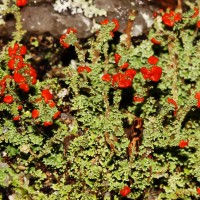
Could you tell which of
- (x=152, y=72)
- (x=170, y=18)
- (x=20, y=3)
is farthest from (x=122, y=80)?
(x=20, y=3)

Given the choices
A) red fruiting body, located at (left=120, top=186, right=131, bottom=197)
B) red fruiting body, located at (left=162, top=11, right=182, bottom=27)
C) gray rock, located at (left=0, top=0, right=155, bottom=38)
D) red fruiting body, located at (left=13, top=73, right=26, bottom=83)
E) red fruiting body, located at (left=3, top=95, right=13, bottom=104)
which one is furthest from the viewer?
gray rock, located at (left=0, top=0, right=155, bottom=38)

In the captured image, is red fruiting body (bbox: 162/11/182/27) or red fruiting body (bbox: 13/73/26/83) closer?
red fruiting body (bbox: 13/73/26/83)

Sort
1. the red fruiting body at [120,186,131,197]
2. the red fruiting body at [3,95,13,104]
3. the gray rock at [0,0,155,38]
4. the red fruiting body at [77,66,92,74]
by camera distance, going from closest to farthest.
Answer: the red fruiting body at [3,95,13,104], the red fruiting body at [120,186,131,197], the red fruiting body at [77,66,92,74], the gray rock at [0,0,155,38]

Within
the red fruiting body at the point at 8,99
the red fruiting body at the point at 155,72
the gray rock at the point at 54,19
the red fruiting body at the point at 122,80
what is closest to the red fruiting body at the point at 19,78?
the red fruiting body at the point at 8,99

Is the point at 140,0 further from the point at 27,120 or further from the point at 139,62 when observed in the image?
the point at 27,120

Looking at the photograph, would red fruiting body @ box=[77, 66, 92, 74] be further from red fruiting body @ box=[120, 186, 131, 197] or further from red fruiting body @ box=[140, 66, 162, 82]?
red fruiting body @ box=[120, 186, 131, 197]

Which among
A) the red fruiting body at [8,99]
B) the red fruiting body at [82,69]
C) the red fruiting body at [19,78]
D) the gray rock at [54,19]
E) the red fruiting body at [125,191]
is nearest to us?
the red fruiting body at [19,78]

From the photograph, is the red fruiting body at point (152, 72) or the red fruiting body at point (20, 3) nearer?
the red fruiting body at point (152, 72)

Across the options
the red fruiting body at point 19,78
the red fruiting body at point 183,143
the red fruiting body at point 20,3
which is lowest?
the red fruiting body at point 183,143

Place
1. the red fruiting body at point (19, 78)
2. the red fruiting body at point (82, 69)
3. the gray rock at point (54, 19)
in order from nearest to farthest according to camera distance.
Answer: the red fruiting body at point (19, 78), the red fruiting body at point (82, 69), the gray rock at point (54, 19)

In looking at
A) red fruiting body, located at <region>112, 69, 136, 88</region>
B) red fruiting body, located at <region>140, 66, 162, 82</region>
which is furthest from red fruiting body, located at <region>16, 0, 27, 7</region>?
red fruiting body, located at <region>140, 66, 162, 82</region>

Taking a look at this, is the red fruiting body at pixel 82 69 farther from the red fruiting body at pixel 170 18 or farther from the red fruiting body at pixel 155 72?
the red fruiting body at pixel 170 18

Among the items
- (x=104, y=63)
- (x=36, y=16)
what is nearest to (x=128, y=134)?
(x=104, y=63)
